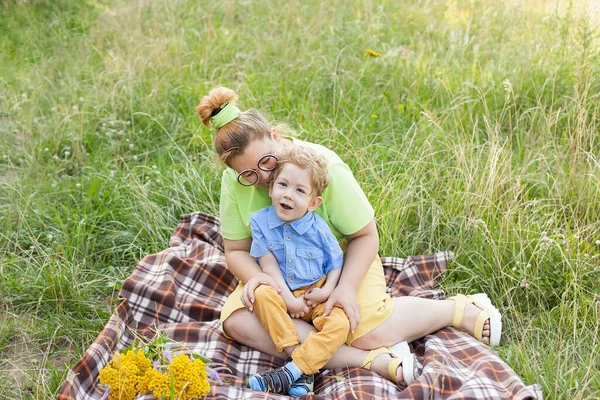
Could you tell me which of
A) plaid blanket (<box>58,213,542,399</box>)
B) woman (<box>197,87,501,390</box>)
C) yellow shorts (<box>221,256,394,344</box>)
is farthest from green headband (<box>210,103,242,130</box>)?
plaid blanket (<box>58,213,542,399</box>)

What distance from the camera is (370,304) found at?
9.72 feet

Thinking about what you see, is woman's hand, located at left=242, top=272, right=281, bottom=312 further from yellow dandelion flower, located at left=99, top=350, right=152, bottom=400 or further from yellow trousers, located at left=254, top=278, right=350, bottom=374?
yellow dandelion flower, located at left=99, top=350, right=152, bottom=400

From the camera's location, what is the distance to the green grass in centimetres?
327

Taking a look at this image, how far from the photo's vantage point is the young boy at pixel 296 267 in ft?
9.01

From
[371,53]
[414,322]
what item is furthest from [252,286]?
[371,53]

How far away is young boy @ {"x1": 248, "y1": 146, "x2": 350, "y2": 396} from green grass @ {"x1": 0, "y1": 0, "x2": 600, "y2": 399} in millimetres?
822

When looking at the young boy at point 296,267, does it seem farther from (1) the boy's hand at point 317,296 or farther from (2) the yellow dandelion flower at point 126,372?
(2) the yellow dandelion flower at point 126,372

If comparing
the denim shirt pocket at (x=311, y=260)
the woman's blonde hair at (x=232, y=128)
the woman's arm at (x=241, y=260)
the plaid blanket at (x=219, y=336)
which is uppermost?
the woman's blonde hair at (x=232, y=128)

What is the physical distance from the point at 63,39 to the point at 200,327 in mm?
3842

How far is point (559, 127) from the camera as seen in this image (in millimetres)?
4391

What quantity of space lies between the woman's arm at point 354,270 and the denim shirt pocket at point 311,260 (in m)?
0.11

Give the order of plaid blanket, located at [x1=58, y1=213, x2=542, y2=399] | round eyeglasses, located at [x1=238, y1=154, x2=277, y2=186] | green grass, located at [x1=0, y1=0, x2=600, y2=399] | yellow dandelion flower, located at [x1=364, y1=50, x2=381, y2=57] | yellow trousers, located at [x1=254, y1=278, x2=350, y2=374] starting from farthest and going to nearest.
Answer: yellow dandelion flower, located at [x1=364, y1=50, x2=381, y2=57]
green grass, located at [x1=0, y1=0, x2=600, y2=399]
round eyeglasses, located at [x1=238, y1=154, x2=277, y2=186]
yellow trousers, located at [x1=254, y1=278, x2=350, y2=374]
plaid blanket, located at [x1=58, y1=213, x2=542, y2=399]

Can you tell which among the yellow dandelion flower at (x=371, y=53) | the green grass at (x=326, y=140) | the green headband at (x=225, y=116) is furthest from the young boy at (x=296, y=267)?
the yellow dandelion flower at (x=371, y=53)

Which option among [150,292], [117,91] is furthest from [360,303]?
[117,91]
